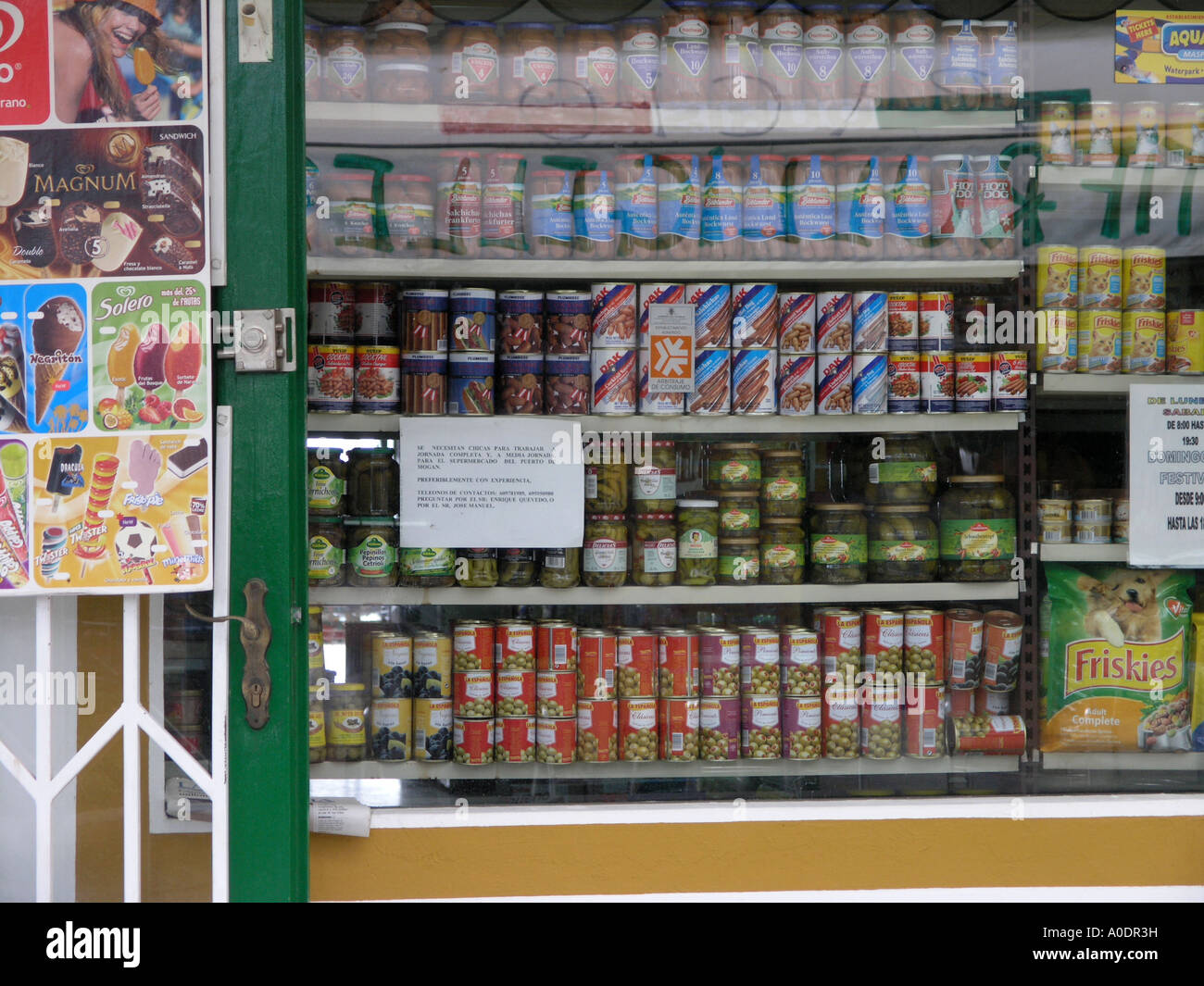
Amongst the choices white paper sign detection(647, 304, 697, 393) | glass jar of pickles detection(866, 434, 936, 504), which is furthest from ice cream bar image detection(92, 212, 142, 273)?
glass jar of pickles detection(866, 434, 936, 504)

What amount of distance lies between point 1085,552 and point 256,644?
1.77m

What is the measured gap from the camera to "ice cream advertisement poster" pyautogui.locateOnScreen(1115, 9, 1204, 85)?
2531mm

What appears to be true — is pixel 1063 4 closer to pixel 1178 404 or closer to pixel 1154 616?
pixel 1178 404

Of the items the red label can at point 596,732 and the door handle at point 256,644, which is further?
the red label can at point 596,732

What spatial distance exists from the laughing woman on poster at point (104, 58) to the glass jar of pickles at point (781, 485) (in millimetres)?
1395

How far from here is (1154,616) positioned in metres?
2.54

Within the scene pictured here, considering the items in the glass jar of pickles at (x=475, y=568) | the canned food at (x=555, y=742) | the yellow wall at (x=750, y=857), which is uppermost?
the glass jar of pickles at (x=475, y=568)

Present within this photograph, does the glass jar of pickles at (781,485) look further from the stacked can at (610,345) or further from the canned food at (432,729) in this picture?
the canned food at (432,729)

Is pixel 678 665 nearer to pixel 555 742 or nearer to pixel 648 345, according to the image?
pixel 555 742

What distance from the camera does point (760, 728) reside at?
2.48m

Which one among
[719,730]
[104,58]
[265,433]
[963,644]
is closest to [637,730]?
[719,730]

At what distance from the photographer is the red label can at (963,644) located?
2.53 m

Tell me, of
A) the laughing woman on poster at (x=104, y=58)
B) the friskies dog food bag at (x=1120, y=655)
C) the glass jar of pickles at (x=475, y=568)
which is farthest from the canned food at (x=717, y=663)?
the laughing woman on poster at (x=104, y=58)
